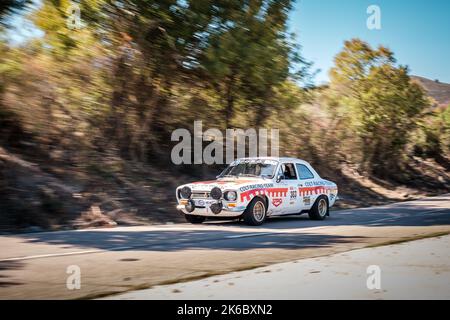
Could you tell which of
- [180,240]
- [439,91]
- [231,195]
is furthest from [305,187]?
[439,91]

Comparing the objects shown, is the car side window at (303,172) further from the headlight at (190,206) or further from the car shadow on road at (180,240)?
the car shadow on road at (180,240)

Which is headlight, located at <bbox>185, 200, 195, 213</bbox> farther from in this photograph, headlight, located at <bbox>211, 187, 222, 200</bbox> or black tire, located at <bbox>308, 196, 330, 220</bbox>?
black tire, located at <bbox>308, 196, 330, 220</bbox>

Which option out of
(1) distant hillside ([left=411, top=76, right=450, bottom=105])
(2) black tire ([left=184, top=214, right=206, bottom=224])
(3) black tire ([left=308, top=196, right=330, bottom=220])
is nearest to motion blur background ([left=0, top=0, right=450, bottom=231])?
(2) black tire ([left=184, top=214, right=206, bottom=224])

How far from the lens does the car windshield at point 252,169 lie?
1449cm

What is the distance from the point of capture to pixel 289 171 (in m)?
15.1

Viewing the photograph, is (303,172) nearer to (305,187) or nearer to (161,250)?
(305,187)

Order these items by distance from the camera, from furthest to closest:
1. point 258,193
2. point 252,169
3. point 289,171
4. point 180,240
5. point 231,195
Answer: point 289,171
point 252,169
point 258,193
point 231,195
point 180,240

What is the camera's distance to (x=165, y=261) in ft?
26.5

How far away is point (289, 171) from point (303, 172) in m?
0.67

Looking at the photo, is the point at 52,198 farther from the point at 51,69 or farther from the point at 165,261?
the point at 165,261

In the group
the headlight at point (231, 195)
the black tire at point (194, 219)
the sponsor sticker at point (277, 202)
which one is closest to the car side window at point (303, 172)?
the sponsor sticker at point (277, 202)

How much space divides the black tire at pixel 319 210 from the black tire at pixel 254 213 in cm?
227

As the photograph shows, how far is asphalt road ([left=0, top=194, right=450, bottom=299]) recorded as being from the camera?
21.3 feet
